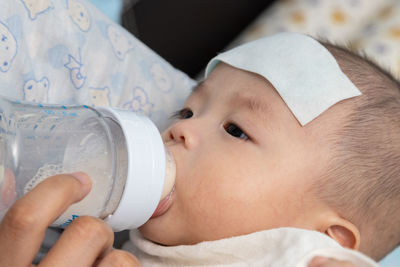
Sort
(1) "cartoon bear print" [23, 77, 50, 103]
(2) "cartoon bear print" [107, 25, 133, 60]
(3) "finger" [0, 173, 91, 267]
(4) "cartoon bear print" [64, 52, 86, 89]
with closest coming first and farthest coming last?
1. (3) "finger" [0, 173, 91, 267]
2. (1) "cartoon bear print" [23, 77, 50, 103]
3. (4) "cartoon bear print" [64, 52, 86, 89]
4. (2) "cartoon bear print" [107, 25, 133, 60]

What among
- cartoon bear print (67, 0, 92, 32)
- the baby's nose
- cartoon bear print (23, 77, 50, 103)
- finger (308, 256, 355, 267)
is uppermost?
cartoon bear print (67, 0, 92, 32)

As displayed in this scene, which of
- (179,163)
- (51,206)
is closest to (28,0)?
(179,163)

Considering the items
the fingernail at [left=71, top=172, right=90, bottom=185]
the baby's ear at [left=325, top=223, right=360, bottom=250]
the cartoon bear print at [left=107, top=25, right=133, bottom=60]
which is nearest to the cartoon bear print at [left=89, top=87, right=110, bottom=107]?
the cartoon bear print at [left=107, top=25, right=133, bottom=60]

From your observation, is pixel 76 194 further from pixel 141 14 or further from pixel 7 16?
pixel 141 14

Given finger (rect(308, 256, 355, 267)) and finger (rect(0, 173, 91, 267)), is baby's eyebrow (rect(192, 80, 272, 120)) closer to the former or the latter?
finger (rect(308, 256, 355, 267))

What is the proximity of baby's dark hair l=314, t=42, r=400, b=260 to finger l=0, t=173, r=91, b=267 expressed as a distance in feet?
1.71

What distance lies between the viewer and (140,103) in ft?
4.15

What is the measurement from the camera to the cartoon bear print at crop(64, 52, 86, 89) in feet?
3.61

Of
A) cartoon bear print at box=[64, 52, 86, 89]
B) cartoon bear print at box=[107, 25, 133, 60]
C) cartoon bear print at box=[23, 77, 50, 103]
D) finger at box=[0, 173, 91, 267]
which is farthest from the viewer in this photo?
cartoon bear print at box=[107, 25, 133, 60]

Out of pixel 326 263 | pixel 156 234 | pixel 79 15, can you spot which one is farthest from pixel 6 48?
pixel 326 263

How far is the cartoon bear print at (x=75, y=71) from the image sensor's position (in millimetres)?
1101

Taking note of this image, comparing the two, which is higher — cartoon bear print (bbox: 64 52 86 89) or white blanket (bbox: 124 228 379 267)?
cartoon bear print (bbox: 64 52 86 89)

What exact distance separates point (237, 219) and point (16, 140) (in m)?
0.43

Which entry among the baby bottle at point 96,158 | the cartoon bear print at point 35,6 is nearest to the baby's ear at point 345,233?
the baby bottle at point 96,158
